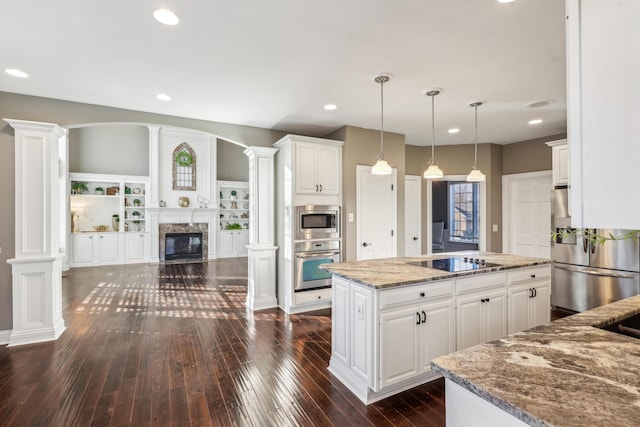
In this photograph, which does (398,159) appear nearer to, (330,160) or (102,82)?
(330,160)

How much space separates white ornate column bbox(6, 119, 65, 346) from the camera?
3.21 m

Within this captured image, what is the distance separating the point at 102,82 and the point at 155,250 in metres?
6.62

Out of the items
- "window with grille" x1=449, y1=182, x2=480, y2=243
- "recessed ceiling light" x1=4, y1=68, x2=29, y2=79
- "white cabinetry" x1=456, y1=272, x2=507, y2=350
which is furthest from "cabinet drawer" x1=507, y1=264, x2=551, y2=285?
"window with grille" x1=449, y1=182, x2=480, y2=243

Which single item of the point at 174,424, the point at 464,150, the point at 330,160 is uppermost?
the point at 464,150

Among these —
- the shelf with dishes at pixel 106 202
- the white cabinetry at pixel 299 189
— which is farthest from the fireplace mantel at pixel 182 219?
the white cabinetry at pixel 299 189

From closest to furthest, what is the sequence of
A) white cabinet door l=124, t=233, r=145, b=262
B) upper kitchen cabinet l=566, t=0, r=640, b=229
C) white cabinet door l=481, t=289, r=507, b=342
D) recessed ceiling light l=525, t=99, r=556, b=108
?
1. upper kitchen cabinet l=566, t=0, r=640, b=229
2. white cabinet door l=481, t=289, r=507, b=342
3. recessed ceiling light l=525, t=99, r=556, b=108
4. white cabinet door l=124, t=233, r=145, b=262

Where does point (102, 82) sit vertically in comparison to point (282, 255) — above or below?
above

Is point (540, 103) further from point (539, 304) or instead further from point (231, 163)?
point (231, 163)

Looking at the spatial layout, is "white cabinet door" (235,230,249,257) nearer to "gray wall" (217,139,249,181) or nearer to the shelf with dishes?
"gray wall" (217,139,249,181)

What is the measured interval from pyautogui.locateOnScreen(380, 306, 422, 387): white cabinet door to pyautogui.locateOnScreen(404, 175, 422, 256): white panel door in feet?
12.2

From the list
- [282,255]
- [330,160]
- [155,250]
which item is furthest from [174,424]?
[155,250]

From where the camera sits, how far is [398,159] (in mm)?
5066

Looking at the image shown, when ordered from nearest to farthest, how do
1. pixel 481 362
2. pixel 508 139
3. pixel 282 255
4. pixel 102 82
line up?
pixel 481 362 → pixel 102 82 → pixel 282 255 → pixel 508 139

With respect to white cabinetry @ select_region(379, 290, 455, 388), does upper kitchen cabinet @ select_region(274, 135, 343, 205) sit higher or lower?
higher
